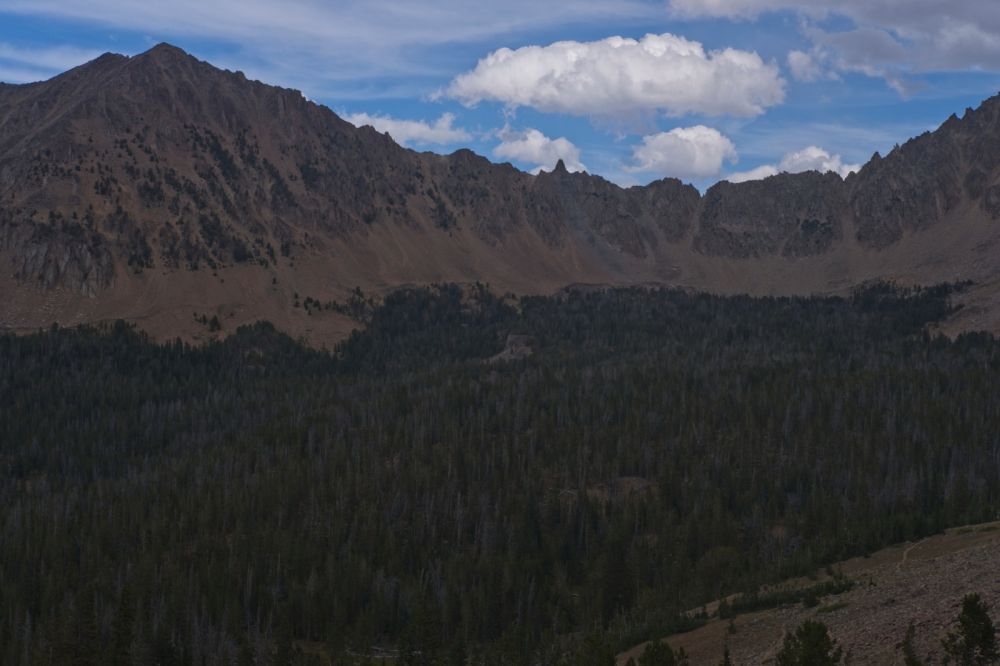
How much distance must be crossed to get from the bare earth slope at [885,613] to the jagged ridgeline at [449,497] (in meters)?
7.96

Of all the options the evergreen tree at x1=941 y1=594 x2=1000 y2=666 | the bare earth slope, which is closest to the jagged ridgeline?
the bare earth slope

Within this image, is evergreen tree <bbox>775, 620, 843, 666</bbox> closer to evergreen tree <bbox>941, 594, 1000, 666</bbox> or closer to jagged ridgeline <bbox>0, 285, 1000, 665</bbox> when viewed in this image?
evergreen tree <bbox>941, 594, 1000, 666</bbox>

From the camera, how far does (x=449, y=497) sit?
13050cm

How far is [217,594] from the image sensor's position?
330 ft

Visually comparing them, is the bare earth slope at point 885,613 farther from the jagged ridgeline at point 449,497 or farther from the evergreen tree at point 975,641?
the jagged ridgeline at point 449,497

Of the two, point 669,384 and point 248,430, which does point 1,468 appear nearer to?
point 248,430

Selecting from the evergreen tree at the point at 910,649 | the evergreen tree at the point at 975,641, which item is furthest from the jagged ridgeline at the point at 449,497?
the evergreen tree at the point at 975,641

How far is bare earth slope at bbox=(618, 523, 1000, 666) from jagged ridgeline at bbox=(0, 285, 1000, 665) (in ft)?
26.1

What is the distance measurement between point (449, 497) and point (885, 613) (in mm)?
84506

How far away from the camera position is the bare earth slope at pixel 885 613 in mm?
45719

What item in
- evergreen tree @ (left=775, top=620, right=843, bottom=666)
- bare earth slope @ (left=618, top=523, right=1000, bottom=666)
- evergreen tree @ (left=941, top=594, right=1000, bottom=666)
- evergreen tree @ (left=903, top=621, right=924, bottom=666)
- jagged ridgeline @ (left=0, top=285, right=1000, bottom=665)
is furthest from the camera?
jagged ridgeline @ (left=0, top=285, right=1000, bottom=665)

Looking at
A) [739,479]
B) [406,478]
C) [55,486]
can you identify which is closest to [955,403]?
[739,479]

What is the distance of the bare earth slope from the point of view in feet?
150

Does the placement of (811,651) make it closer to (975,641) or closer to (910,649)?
(975,641)
